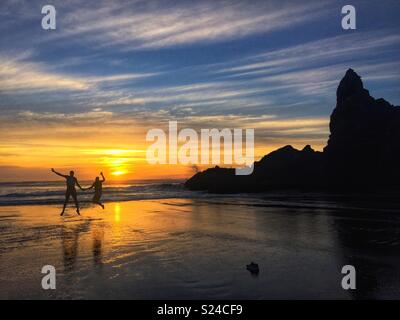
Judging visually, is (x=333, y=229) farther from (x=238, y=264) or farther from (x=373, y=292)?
(x=373, y=292)

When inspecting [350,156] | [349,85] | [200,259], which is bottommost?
[200,259]

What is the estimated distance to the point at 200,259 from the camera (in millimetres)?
10172

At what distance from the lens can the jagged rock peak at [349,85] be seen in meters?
59.8

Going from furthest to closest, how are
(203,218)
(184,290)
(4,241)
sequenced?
(203,218) < (4,241) < (184,290)

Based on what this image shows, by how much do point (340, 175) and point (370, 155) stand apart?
197 inches

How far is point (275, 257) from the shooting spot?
10406mm

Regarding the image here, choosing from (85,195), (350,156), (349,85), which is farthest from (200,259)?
(349,85)

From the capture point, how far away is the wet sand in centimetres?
748

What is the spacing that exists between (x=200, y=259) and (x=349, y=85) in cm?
5700

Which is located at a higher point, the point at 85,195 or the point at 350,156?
the point at 350,156

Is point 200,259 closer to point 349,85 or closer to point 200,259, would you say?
point 200,259

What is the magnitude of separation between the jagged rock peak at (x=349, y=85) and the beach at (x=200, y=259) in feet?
154

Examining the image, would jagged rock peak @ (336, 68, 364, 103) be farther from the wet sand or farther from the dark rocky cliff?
the wet sand

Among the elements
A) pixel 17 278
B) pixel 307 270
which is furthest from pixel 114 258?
pixel 307 270
